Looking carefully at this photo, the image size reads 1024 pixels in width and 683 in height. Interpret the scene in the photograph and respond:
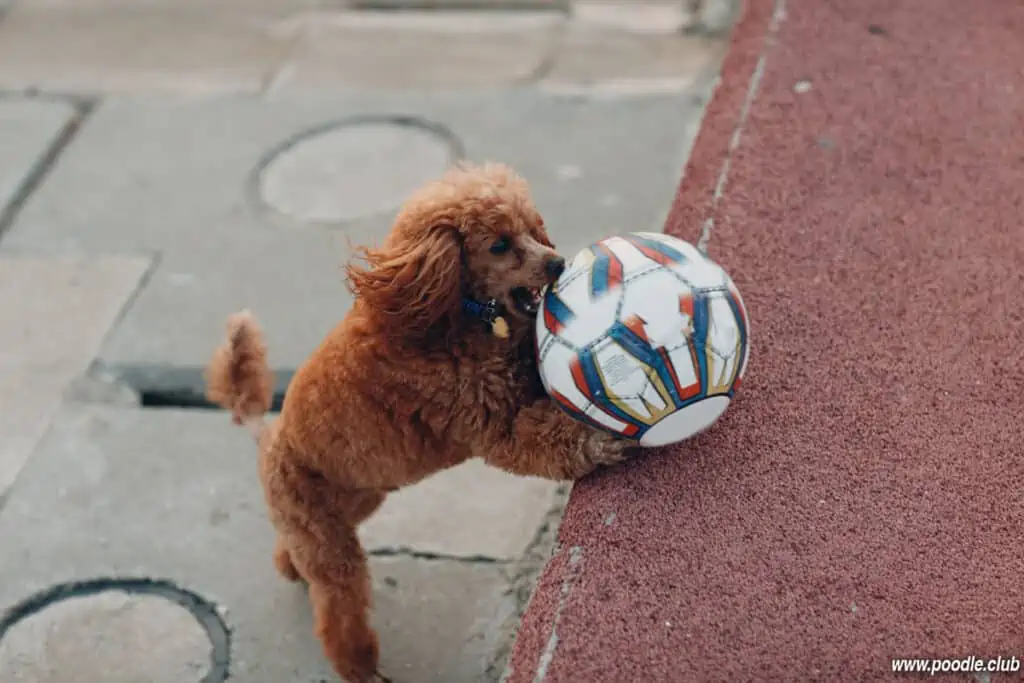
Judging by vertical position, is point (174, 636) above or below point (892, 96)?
below

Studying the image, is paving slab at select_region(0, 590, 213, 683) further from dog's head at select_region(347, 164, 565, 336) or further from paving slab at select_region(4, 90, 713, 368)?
dog's head at select_region(347, 164, 565, 336)

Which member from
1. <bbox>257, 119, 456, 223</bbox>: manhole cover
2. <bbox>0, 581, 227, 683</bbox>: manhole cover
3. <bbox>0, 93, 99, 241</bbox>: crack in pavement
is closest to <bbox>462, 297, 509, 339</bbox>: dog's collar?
<bbox>0, 581, 227, 683</bbox>: manhole cover

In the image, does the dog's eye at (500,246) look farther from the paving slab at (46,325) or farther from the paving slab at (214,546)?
the paving slab at (46,325)

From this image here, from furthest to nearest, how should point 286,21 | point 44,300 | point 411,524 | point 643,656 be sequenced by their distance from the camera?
point 286,21 → point 44,300 → point 411,524 → point 643,656

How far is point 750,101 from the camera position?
3.71m

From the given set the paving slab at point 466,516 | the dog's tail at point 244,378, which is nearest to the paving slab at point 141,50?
the paving slab at point 466,516

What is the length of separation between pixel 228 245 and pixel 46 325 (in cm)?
76

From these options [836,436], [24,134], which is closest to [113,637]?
[836,436]

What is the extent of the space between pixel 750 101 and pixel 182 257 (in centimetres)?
232

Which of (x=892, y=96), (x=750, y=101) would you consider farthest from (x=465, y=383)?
(x=892, y=96)

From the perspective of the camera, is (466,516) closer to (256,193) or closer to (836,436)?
(836,436)

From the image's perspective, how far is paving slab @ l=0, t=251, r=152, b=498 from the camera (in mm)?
3971

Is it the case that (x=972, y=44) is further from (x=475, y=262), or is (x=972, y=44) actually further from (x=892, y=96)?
(x=475, y=262)

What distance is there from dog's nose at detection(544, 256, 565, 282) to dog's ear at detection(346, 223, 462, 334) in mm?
191
